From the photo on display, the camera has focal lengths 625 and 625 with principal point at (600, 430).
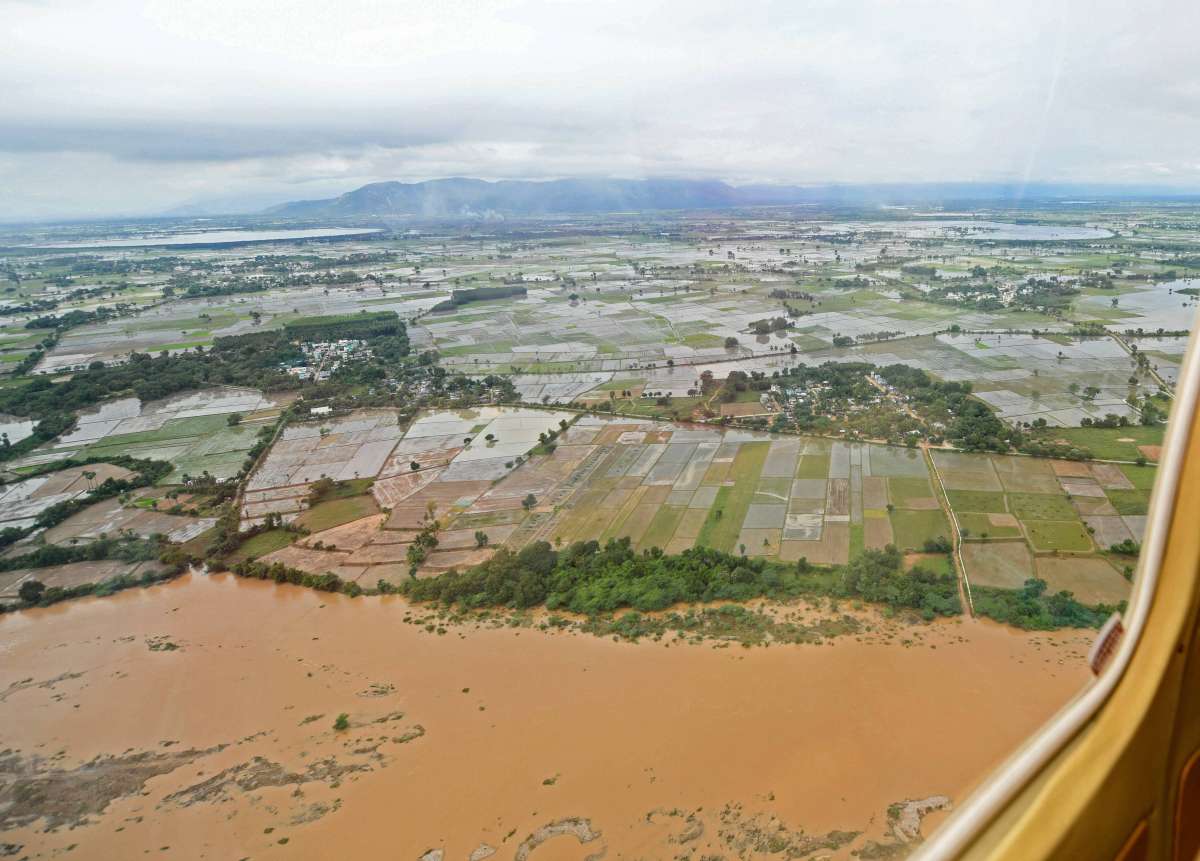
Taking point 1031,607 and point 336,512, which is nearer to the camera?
point 1031,607

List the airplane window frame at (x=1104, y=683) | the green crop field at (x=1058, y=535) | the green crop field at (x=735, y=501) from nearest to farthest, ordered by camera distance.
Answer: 1. the airplane window frame at (x=1104, y=683)
2. the green crop field at (x=1058, y=535)
3. the green crop field at (x=735, y=501)

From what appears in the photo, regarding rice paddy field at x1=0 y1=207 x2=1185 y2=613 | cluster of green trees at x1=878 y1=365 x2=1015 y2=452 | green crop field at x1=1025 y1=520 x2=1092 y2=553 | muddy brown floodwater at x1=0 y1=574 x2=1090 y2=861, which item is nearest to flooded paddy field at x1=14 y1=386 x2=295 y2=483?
rice paddy field at x1=0 y1=207 x2=1185 y2=613

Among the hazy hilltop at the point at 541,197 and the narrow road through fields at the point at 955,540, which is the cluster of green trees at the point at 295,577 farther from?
the hazy hilltop at the point at 541,197

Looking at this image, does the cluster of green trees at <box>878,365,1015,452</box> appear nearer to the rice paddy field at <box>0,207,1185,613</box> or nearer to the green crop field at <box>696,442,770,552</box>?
the rice paddy field at <box>0,207,1185,613</box>

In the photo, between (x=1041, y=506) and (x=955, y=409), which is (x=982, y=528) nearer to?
(x=1041, y=506)

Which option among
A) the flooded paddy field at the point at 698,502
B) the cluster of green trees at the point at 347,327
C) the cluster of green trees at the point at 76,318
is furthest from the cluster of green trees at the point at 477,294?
the flooded paddy field at the point at 698,502

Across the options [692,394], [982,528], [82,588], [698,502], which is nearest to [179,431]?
[82,588]
